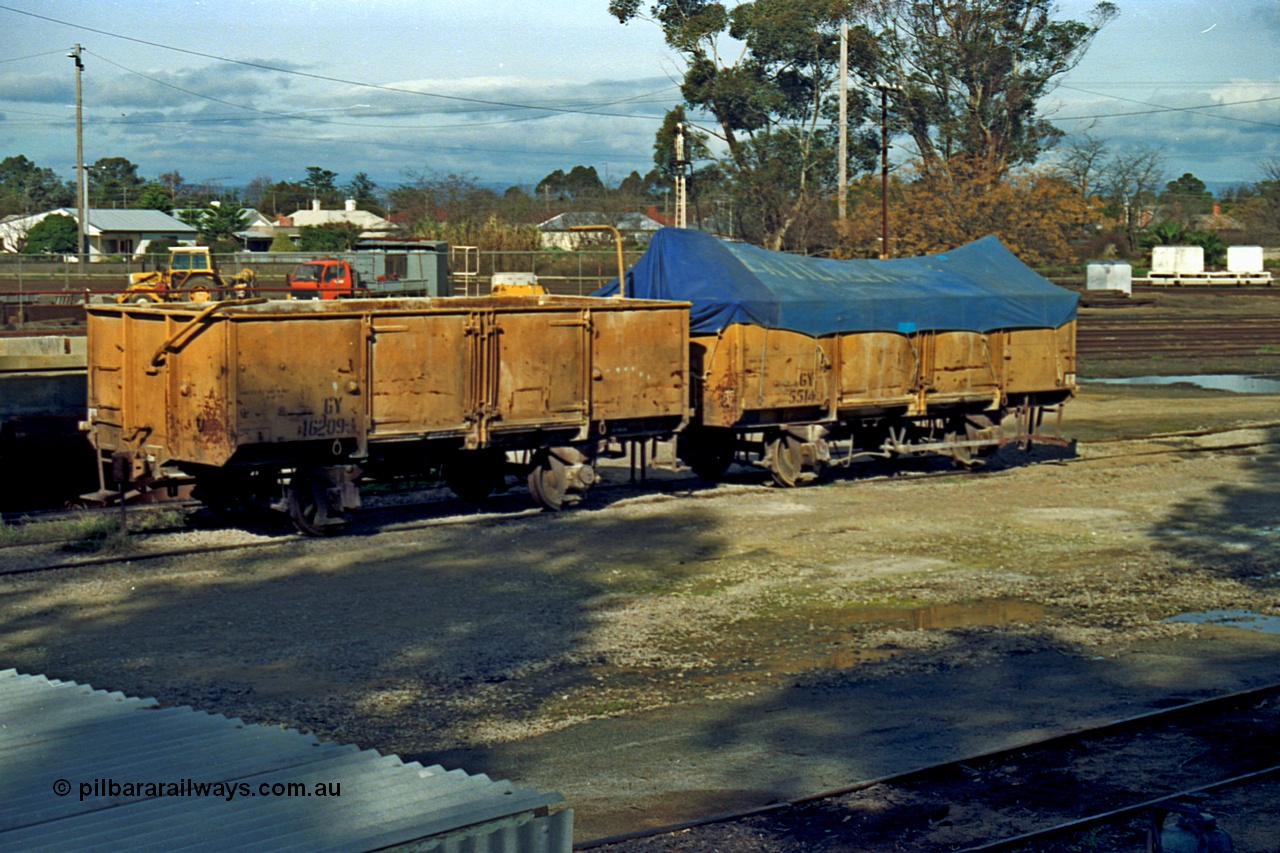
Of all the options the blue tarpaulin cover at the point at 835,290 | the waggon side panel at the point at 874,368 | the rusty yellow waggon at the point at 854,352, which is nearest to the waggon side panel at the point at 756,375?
the rusty yellow waggon at the point at 854,352

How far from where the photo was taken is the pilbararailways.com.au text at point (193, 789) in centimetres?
509

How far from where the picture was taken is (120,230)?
291 ft

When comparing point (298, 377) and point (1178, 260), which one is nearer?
point (298, 377)

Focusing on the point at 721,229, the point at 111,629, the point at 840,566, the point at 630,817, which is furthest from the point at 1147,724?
the point at 721,229

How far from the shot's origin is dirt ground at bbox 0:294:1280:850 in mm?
8844

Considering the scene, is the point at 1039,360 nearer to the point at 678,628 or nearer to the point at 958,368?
the point at 958,368

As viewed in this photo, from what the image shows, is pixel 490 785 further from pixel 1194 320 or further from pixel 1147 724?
pixel 1194 320

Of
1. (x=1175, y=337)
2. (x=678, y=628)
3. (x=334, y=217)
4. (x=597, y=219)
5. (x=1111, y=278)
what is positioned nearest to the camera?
(x=678, y=628)

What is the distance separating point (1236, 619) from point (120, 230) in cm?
8704

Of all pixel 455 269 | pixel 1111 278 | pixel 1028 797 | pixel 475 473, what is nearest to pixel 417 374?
pixel 475 473

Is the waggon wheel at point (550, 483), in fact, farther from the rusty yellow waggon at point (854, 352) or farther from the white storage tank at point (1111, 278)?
the white storage tank at point (1111, 278)

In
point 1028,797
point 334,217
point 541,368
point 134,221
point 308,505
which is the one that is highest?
point 334,217

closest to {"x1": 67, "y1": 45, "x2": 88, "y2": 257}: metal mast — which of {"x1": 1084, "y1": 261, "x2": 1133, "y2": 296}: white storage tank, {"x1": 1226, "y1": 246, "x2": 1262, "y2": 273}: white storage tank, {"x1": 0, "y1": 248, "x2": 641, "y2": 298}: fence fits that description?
{"x1": 0, "y1": 248, "x2": 641, "y2": 298}: fence

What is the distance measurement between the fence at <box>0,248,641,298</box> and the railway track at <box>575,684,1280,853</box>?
44.2 meters
